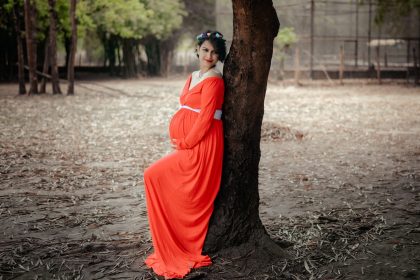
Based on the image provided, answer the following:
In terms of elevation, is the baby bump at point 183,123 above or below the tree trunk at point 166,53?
below

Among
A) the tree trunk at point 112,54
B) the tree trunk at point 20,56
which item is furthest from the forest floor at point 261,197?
the tree trunk at point 112,54

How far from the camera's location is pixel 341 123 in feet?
44.0

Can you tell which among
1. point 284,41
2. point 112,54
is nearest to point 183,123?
point 284,41

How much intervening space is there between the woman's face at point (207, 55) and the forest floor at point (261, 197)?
5.57 feet

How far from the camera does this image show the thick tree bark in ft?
13.3

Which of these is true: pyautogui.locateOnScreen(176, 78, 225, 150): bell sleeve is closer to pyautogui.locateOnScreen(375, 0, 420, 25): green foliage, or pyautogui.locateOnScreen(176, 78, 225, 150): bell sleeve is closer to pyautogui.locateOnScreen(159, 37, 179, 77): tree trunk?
pyautogui.locateOnScreen(375, 0, 420, 25): green foliage

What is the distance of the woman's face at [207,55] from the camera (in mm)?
4078

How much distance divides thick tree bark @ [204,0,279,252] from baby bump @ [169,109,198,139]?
0.33 metres

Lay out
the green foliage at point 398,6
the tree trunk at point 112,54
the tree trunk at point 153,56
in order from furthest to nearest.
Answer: the tree trunk at point 153,56
the tree trunk at point 112,54
the green foliage at point 398,6

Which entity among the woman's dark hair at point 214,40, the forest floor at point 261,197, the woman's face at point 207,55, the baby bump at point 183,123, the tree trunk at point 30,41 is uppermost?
the tree trunk at point 30,41

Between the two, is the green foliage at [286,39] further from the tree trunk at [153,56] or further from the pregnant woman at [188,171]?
the pregnant woman at [188,171]

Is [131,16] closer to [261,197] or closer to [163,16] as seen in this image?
[163,16]

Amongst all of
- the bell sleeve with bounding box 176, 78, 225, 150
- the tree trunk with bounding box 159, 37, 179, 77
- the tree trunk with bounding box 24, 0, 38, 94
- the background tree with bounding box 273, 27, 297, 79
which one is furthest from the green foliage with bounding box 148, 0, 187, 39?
the bell sleeve with bounding box 176, 78, 225, 150

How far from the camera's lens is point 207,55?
13.4ft
